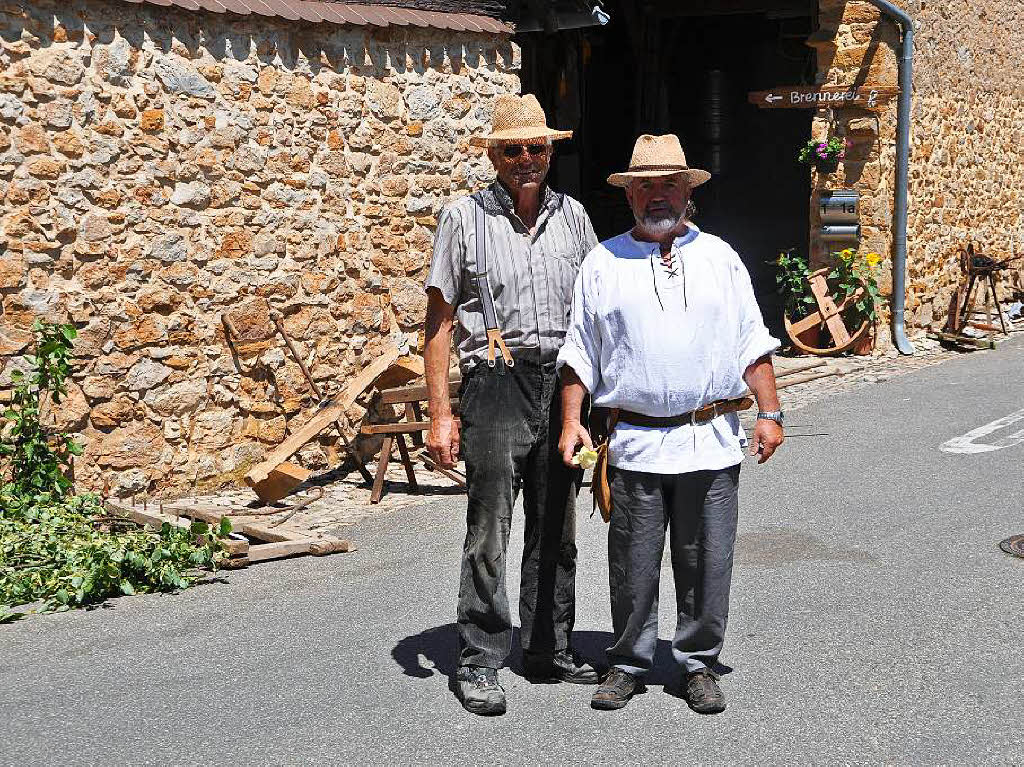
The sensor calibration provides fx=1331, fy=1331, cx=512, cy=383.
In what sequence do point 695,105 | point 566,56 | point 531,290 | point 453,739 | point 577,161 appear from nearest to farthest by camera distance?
point 453,739 → point 531,290 → point 566,56 → point 577,161 → point 695,105

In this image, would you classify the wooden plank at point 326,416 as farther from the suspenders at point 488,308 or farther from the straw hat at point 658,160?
the straw hat at point 658,160

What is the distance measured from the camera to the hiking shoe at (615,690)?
4.45 meters

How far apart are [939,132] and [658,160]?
11.4 m

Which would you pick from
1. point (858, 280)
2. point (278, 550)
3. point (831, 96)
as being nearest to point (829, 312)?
point (858, 280)

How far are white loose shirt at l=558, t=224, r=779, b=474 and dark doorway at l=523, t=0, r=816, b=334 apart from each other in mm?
11107

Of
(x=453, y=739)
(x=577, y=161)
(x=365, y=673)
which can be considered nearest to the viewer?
(x=453, y=739)

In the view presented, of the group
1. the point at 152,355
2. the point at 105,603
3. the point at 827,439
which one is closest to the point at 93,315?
the point at 152,355

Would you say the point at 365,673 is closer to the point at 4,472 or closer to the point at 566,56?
the point at 4,472

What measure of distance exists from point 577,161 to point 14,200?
8.29 metres

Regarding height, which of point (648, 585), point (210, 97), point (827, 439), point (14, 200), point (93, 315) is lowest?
point (827, 439)

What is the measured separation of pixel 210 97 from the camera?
8.08 m

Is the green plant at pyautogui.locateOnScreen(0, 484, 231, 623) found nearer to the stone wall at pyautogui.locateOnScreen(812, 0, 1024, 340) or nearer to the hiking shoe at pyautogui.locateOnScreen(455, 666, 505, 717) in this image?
the hiking shoe at pyautogui.locateOnScreen(455, 666, 505, 717)

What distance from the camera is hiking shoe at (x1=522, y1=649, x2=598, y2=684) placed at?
4.74 m

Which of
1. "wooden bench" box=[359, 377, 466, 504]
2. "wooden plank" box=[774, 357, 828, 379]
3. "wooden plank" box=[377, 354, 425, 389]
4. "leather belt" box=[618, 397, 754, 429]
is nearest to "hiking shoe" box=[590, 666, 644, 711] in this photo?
"leather belt" box=[618, 397, 754, 429]
